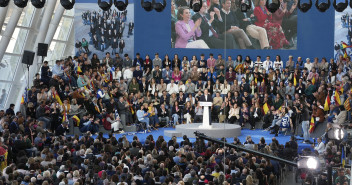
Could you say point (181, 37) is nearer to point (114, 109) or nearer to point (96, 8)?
point (96, 8)

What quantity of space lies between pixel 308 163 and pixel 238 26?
71.2 feet

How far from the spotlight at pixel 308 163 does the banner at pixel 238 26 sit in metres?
21.3

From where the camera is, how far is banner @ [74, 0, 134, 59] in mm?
28469

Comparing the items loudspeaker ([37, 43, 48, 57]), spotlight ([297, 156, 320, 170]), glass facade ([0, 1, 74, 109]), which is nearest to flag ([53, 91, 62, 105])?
loudspeaker ([37, 43, 48, 57])

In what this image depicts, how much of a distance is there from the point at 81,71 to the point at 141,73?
241cm

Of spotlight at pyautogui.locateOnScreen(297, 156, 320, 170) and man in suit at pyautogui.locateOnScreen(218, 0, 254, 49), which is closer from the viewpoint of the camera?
spotlight at pyautogui.locateOnScreen(297, 156, 320, 170)

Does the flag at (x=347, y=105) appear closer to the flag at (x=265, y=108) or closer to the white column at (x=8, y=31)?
the flag at (x=265, y=108)

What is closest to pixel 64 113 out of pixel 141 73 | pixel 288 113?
pixel 141 73

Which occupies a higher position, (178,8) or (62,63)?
(178,8)

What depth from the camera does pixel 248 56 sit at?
27.3 meters

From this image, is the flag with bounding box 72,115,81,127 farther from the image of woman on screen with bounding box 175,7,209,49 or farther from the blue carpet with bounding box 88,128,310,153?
the image of woman on screen with bounding box 175,7,209,49

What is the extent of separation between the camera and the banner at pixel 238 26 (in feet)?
93.1

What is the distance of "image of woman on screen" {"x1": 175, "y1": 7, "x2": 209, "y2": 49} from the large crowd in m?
0.71

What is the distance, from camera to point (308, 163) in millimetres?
7164
